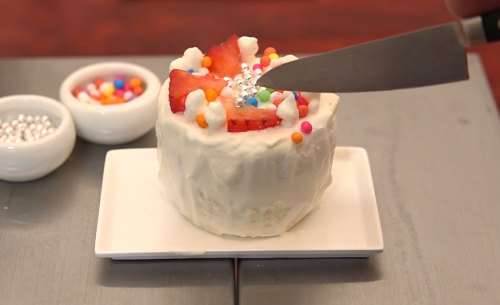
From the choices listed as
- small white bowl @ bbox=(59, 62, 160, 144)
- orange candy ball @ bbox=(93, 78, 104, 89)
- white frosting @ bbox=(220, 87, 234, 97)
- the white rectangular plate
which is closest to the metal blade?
white frosting @ bbox=(220, 87, 234, 97)

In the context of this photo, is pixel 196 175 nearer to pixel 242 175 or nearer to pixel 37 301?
pixel 242 175

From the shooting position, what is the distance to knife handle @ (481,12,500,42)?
902mm

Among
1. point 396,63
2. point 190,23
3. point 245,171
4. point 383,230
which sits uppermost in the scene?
point 396,63

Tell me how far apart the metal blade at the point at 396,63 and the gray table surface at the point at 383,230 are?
288 mm

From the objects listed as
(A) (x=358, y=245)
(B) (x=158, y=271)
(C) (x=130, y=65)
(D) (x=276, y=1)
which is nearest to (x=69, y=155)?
(C) (x=130, y=65)

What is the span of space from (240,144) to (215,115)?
5 centimetres

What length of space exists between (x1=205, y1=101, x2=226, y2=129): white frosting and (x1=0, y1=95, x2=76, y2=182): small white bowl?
335 mm

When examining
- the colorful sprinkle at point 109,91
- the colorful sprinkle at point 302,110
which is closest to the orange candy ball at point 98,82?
the colorful sprinkle at point 109,91

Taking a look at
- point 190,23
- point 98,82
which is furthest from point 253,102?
point 190,23

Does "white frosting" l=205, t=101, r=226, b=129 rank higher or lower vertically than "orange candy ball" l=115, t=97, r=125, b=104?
higher

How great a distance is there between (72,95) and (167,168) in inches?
12.5

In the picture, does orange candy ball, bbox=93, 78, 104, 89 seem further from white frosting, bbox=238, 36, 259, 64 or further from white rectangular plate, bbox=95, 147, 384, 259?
white frosting, bbox=238, 36, 259, 64

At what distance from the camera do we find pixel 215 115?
91 cm

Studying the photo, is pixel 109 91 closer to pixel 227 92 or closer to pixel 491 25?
pixel 227 92
